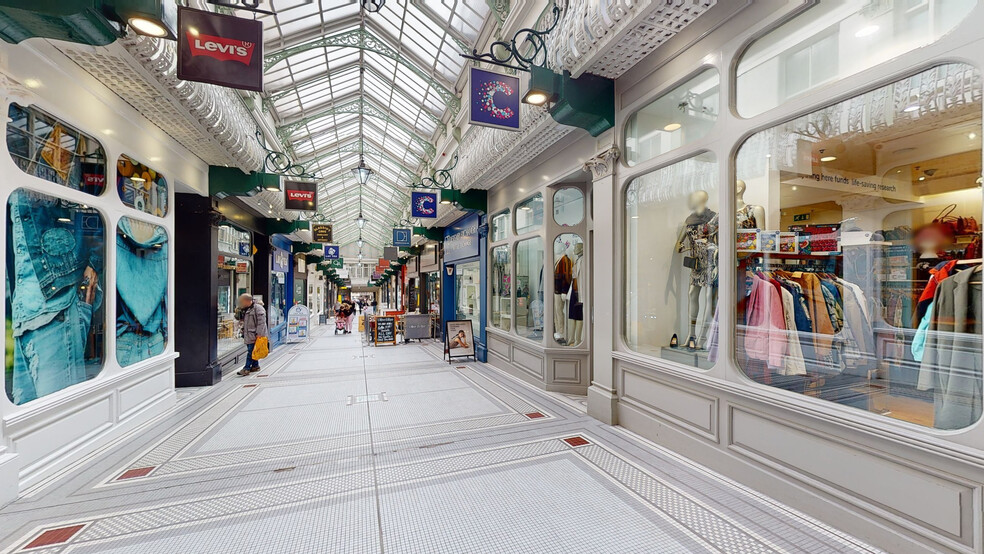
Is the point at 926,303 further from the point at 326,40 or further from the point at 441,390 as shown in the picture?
the point at 326,40

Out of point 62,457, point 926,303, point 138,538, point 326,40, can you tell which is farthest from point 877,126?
point 326,40

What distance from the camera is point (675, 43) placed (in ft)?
10.8

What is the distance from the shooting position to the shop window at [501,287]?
22.6 feet

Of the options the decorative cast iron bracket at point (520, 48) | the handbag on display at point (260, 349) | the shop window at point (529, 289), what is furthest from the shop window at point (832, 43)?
the handbag on display at point (260, 349)

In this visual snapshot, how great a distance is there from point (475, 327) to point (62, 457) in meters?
6.54

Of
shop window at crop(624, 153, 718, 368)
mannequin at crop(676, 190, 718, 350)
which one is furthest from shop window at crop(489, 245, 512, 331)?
mannequin at crop(676, 190, 718, 350)

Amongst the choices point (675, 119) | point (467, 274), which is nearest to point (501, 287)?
point (467, 274)

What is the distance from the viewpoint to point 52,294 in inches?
122

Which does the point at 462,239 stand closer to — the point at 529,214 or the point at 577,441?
the point at 529,214

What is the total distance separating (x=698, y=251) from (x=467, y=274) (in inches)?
255

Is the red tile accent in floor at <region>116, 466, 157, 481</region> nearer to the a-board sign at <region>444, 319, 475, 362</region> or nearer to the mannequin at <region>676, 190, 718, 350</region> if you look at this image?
the mannequin at <region>676, 190, 718, 350</region>

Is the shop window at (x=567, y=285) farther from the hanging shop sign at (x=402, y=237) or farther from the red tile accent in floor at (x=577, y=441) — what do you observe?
the hanging shop sign at (x=402, y=237)

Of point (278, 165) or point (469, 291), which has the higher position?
point (278, 165)

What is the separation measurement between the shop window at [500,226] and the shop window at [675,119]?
316cm
